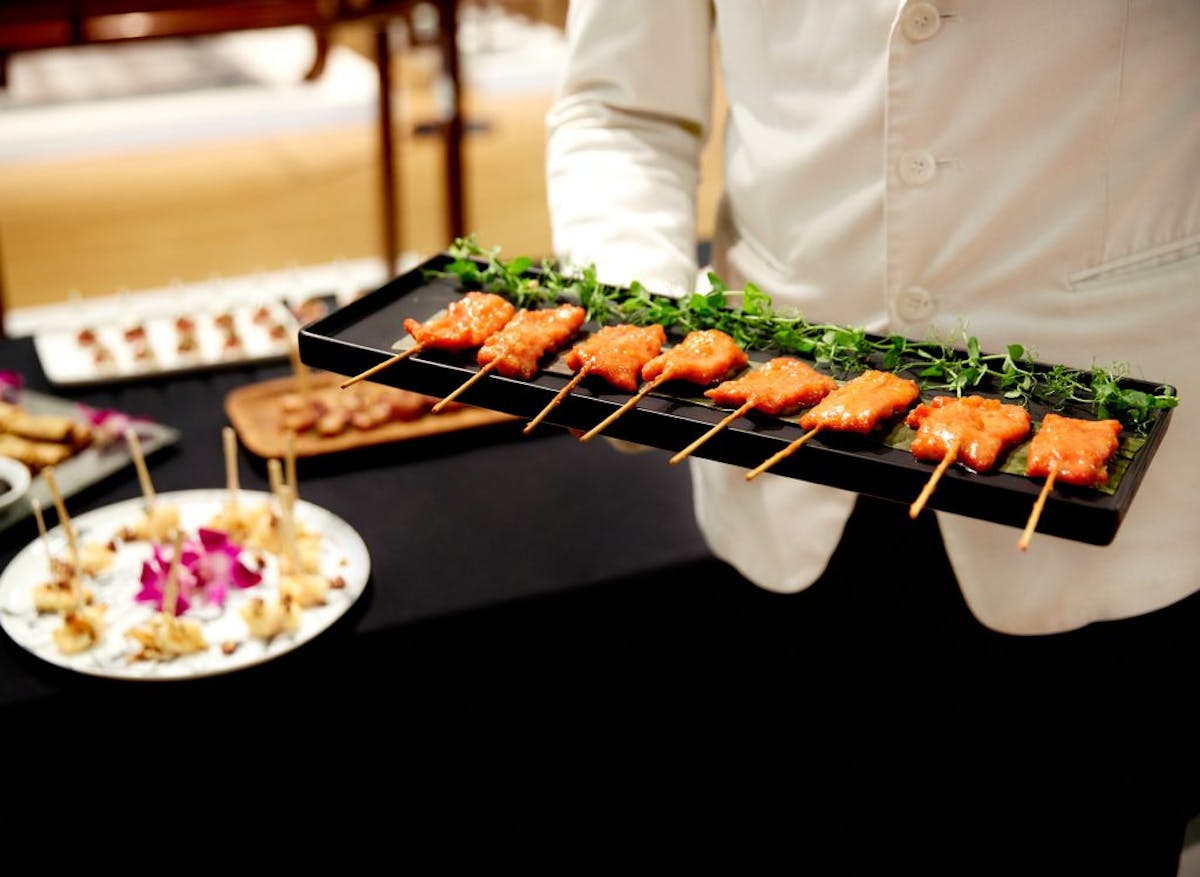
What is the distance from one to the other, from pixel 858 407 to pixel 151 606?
3.72 ft

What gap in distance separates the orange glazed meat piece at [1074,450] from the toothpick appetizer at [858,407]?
156 mm

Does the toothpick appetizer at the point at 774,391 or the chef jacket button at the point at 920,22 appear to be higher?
the chef jacket button at the point at 920,22

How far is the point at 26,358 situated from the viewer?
103 inches

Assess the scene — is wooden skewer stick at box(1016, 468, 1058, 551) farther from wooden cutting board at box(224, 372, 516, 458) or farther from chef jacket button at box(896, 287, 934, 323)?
wooden cutting board at box(224, 372, 516, 458)

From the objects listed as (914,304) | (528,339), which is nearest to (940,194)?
(914,304)

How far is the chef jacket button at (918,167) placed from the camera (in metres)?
1.43

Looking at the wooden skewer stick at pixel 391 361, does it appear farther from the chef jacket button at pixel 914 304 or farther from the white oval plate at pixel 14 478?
the white oval plate at pixel 14 478

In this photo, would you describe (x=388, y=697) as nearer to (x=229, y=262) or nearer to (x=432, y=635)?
(x=432, y=635)

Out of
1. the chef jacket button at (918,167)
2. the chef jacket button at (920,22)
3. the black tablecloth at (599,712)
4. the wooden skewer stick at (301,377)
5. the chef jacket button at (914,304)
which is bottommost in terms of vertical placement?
the black tablecloth at (599,712)

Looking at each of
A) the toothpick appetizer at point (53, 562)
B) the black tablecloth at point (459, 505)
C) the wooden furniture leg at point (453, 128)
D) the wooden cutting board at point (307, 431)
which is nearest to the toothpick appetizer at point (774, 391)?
the black tablecloth at point (459, 505)

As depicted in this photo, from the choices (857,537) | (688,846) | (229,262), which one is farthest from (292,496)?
(229,262)

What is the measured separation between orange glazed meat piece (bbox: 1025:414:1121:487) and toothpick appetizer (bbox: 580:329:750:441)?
378 mm

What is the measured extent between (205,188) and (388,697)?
4.69 meters

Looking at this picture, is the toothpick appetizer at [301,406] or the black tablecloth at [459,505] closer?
the black tablecloth at [459,505]
